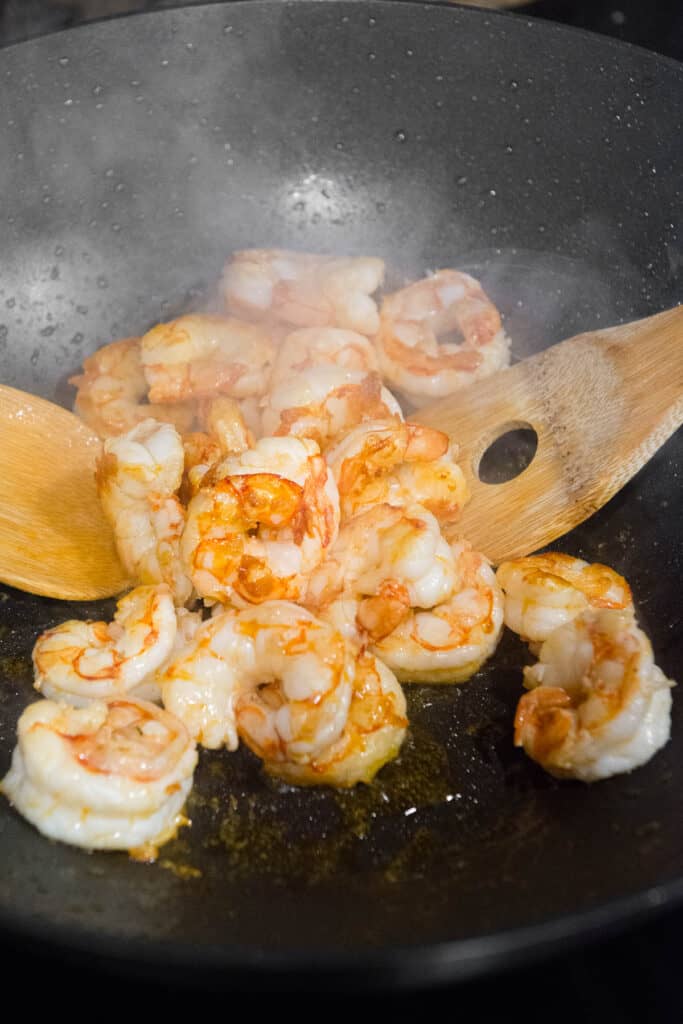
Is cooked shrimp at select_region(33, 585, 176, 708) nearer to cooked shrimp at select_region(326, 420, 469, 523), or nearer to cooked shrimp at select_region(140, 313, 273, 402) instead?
cooked shrimp at select_region(326, 420, 469, 523)

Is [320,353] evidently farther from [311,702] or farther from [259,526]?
[311,702]

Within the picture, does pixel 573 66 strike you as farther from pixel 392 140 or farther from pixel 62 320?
pixel 62 320

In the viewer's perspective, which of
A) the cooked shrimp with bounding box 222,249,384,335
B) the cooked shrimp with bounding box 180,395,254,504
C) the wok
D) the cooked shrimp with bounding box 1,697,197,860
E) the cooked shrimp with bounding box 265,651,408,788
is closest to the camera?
the cooked shrimp with bounding box 1,697,197,860

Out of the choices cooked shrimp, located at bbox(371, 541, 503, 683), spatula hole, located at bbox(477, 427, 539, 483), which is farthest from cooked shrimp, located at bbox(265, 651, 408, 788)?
spatula hole, located at bbox(477, 427, 539, 483)

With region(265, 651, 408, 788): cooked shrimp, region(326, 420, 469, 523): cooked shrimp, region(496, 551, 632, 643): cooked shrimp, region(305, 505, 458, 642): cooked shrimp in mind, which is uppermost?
region(326, 420, 469, 523): cooked shrimp

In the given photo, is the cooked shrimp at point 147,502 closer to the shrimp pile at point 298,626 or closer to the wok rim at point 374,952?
the shrimp pile at point 298,626

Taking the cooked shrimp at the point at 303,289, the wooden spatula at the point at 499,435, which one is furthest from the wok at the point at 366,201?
the cooked shrimp at the point at 303,289

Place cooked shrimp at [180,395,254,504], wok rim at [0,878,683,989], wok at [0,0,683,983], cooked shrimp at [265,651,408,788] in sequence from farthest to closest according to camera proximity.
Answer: cooked shrimp at [180,395,254,504], wok at [0,0,683,983], cooked shrimp at [265,651,408,788], wok rim at [0,878,683,989]
